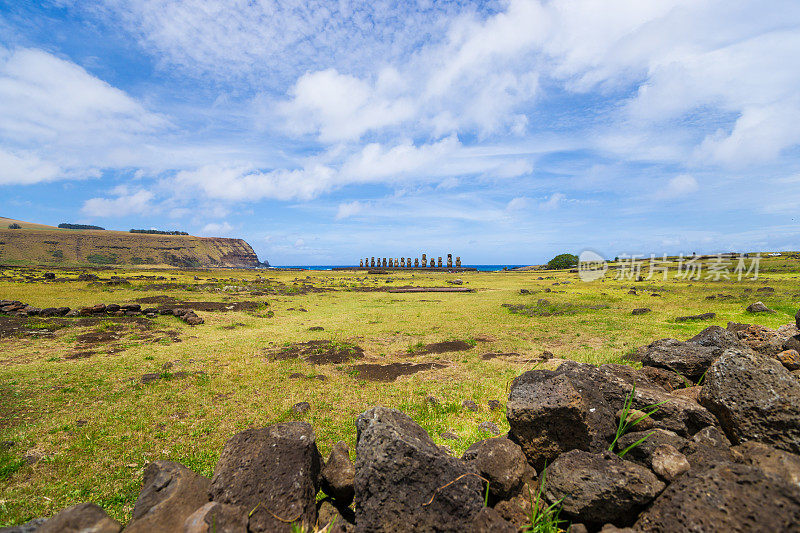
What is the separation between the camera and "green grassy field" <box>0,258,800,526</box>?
323 inches

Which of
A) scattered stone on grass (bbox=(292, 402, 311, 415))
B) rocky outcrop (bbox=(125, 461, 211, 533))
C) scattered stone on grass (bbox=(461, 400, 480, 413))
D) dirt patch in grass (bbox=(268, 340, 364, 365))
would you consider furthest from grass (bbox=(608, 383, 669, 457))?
dirt patch in grass (bbox=(268, 340, 364, 365))

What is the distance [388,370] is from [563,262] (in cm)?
10645

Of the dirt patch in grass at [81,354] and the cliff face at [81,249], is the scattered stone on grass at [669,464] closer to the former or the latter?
the dirt patch in grass at [81,354]

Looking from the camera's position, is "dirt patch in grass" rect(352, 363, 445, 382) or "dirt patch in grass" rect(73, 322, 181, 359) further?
"dirt patch in grass" rect(73, 322, 181, 359)

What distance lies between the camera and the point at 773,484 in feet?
11.2

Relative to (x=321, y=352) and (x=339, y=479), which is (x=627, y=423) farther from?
(x=321, y=352)

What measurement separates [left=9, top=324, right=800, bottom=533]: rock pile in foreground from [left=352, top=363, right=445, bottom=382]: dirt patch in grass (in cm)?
812

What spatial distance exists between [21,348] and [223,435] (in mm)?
15872

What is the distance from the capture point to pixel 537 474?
598 centimetres

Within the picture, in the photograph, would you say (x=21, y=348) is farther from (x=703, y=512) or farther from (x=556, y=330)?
(x=556, y=330)

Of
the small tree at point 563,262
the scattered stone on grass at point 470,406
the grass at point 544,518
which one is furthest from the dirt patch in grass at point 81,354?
the small tree at point 563,262

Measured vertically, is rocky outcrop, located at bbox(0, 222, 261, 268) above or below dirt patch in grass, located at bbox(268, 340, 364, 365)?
above

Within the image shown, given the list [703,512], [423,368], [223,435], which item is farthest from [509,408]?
[423,368]

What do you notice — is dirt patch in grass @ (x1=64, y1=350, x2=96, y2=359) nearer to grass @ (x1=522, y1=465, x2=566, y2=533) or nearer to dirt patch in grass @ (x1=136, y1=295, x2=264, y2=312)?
dirt patch in grass @ (x1=136, y1=295, x2=264, y2=312)
